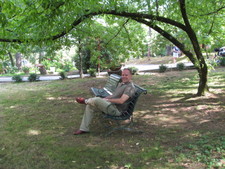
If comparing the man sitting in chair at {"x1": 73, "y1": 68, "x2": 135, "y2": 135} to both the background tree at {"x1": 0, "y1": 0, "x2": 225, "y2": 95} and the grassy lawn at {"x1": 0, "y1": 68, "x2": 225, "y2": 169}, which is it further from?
the background tree at {"x1": 0, "y1": 0, "x2": 225, "y2": 95}

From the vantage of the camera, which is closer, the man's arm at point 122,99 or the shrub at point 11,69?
the man's arm at point 122,99

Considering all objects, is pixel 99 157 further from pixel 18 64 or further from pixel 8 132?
pixel 18 64

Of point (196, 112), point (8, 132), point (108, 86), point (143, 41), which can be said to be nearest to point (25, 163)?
point (8, 132)

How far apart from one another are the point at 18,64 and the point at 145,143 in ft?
87.6

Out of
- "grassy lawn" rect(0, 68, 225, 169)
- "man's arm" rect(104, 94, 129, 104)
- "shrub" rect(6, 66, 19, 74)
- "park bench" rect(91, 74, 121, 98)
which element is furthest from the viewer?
"shrub" rect(6, 66, 19, 74)

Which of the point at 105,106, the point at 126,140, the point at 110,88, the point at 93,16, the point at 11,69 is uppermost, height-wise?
the point at 93,16

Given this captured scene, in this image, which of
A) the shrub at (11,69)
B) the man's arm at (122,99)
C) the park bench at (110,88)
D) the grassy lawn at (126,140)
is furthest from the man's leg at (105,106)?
the shrub at (11,69)

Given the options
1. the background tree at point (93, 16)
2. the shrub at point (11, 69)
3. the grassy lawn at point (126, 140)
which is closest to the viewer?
the grassy lawn at point (126, 140)

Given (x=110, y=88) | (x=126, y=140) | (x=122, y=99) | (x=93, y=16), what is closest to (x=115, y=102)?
(x=122, y=99)

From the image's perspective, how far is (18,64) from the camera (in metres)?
27.5

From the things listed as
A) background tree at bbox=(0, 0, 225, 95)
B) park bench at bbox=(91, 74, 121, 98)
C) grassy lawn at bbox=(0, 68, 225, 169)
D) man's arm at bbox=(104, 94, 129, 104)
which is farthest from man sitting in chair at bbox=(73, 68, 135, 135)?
background tree at bbox=(0, 0, 225, 95)

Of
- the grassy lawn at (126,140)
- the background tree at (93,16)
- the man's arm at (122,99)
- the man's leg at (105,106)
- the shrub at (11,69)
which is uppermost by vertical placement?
the background tree at (93,16)

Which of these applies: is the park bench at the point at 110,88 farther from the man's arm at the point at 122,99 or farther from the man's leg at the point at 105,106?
the man's arm at the point at 122,99

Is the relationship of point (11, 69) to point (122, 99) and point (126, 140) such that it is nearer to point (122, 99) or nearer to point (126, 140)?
point (122, 99)
